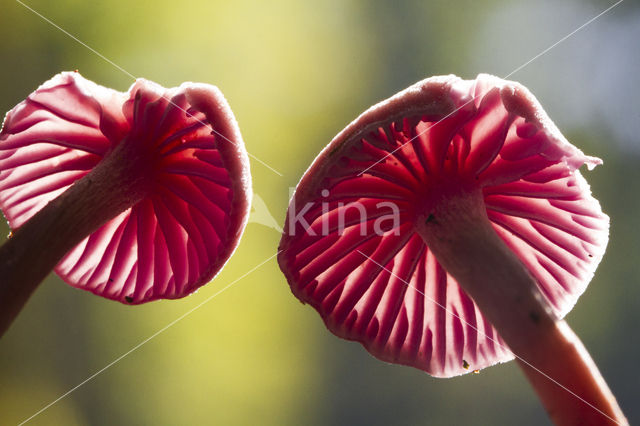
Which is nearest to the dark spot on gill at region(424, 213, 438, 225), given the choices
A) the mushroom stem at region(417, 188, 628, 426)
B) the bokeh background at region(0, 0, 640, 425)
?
the mushroom stem at region(417, 188, 628, 426)

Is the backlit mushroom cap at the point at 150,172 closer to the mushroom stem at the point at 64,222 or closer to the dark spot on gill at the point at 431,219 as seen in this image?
the mushroom stem at the point at 64,222

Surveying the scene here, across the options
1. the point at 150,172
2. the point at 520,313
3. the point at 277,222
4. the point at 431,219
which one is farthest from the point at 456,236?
the point at 277,222

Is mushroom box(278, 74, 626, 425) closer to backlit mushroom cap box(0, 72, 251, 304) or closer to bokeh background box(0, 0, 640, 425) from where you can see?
backlit mushroom cap box(0, 72, 251, 304)

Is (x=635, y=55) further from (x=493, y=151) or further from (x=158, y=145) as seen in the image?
(x=158, y=145)

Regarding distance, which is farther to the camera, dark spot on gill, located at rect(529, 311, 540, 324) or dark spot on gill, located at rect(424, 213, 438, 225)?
dark spot on gill, located at rect(424, 213, 438, 225)

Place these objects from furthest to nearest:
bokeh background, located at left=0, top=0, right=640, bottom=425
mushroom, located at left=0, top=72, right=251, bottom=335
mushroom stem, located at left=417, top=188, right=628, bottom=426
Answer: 1. bokeh background, located at left=0, top=0, right=640, bottom=425
2. mushroom, located at left=0, top=72, right=251, bottom=335
3. mushroom stem, located at left=417, top=188, right=628, bottom=426

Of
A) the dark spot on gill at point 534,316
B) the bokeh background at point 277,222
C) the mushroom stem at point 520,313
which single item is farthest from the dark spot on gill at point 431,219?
the bokeh background at point 277,222
